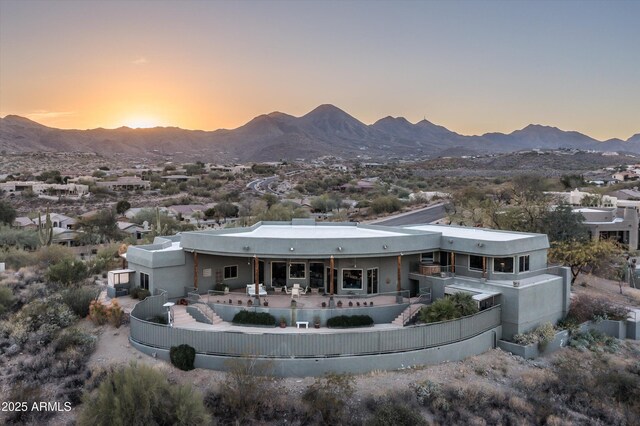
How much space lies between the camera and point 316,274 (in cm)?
2592

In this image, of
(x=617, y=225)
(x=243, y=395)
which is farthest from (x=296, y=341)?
(x=617, y=225)

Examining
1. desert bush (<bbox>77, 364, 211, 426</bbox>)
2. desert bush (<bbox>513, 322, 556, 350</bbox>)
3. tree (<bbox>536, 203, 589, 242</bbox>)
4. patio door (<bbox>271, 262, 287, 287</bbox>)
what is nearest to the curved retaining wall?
A: desert bush (<bbox>77, 364, 211, 426</bbox>)

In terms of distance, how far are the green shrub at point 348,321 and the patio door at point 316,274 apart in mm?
4047

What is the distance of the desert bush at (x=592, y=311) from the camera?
2636 centimetres

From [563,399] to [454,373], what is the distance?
12.6ft

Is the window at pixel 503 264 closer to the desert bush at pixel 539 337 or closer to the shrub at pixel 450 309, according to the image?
the desert bush at pixel 539 337

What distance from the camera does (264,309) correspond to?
73.8ft

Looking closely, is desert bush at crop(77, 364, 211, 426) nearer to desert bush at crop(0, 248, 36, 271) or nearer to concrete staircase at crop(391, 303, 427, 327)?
concrete staircase at crop(391, 303, 427, 327)

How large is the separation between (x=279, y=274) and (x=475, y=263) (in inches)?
388

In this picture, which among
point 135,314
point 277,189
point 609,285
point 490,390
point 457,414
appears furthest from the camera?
point 277,189

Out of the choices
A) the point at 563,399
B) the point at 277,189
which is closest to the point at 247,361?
the point at 563,399

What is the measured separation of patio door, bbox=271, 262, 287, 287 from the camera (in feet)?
85.6

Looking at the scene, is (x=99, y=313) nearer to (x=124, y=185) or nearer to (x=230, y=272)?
(x=230, y=272)

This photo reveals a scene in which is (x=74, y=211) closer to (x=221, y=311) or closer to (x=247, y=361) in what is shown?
(x=221, y=311)
